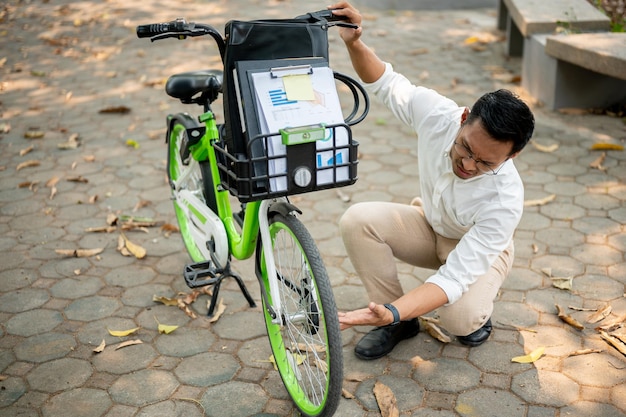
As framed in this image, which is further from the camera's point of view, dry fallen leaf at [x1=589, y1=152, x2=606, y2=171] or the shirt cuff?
dry fallen leaf at [x1=589, y1=152, x2=606, y2=171]

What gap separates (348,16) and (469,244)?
1.04 meters

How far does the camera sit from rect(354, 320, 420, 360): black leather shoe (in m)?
3.01

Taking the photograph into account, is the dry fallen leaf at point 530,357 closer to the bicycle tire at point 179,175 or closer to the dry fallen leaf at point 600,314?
the dry fallen leaf at point 600,314

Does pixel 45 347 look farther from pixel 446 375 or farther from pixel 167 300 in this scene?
pixel 446 375

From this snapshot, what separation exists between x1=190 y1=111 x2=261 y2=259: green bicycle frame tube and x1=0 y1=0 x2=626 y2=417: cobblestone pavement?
523 mm

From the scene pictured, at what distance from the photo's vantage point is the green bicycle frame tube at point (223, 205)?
2830 mm

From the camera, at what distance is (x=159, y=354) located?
3.08 m

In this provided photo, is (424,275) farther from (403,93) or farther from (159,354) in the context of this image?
(159,354)

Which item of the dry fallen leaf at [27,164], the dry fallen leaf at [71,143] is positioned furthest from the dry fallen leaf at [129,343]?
the dry fallen leaf at [71,143]

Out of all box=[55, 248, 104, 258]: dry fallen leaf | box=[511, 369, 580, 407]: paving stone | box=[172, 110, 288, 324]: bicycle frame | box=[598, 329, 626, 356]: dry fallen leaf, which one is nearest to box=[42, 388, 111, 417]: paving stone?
box=[172, 110, 288, 324]: bicycle frame

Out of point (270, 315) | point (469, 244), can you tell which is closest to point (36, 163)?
point (270, 315)

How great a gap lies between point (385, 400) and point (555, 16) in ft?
15.9

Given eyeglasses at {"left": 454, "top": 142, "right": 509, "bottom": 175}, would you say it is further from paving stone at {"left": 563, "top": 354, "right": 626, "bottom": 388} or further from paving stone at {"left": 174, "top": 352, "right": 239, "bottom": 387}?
paving stone at {"left": 174, "top": 352, "right": 239, "bottom": 387}

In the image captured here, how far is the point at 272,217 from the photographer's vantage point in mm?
2617
